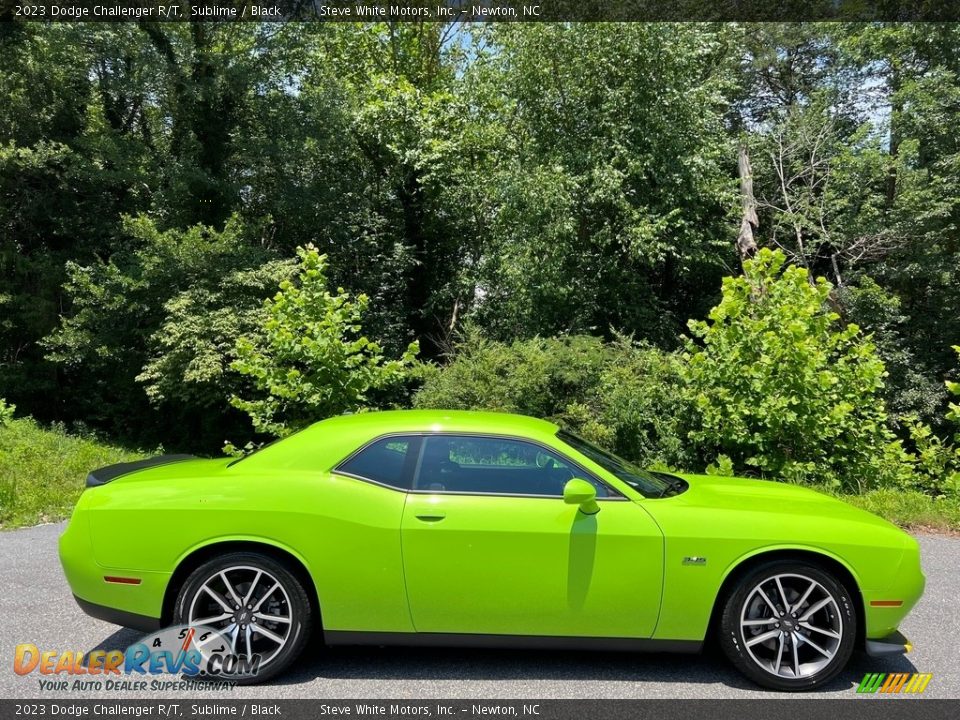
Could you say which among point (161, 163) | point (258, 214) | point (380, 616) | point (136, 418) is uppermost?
point (161, 163)

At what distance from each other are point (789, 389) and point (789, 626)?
19.6 feet

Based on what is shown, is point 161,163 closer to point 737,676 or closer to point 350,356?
point 350,356

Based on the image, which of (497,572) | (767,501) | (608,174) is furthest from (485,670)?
(608,174)

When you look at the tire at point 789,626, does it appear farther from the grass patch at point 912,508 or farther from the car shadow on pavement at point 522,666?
the grass patch at point 912,508

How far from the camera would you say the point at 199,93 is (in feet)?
57.5

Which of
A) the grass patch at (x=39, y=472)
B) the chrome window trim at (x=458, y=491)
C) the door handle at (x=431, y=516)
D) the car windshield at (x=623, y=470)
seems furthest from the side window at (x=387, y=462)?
the grass patch at (x=39, y=472)

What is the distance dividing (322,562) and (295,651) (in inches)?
19.1

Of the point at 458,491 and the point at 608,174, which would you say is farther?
the point at 608,174

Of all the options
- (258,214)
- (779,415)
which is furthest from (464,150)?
(779,415)

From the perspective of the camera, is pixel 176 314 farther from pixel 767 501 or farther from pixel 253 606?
pixel 767 501

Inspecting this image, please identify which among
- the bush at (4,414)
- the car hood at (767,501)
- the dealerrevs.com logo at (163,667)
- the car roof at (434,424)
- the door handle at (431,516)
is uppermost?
the car roof at (434,424)

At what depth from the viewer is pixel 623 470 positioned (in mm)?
4398

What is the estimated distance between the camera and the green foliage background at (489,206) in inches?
594

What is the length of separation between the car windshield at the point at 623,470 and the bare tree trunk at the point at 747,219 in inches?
514
